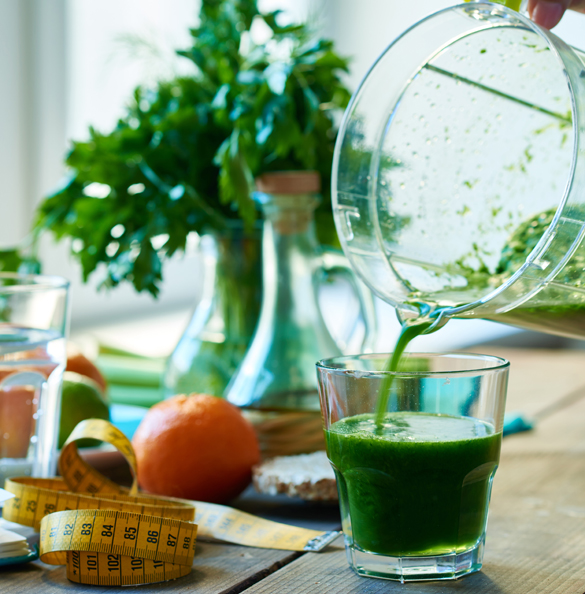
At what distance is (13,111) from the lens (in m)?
2.05

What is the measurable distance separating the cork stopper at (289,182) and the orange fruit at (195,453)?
34 centimetres

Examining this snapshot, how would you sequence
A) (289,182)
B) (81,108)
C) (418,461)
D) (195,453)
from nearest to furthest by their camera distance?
(418,461)
(195,453)
(289,182)
(81,108)

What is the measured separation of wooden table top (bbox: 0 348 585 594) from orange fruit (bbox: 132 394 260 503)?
0.06 metres

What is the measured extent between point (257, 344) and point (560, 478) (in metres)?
0.45

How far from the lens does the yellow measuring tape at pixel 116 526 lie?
72cm

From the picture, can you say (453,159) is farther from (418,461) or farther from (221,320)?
(221,320)

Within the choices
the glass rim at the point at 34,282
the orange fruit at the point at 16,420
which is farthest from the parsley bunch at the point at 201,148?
the orange fruit at the point at 16,420

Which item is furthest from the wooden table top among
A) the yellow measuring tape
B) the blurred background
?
the blurred background

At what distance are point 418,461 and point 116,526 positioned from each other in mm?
281

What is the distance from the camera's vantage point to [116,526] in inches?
29.2

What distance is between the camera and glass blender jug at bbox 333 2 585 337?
0.90 metres

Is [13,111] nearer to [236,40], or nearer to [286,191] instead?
[236,40]

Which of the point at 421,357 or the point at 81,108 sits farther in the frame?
the point at 81,108

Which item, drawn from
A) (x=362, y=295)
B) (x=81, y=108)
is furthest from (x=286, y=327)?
(x=81, y=108)
